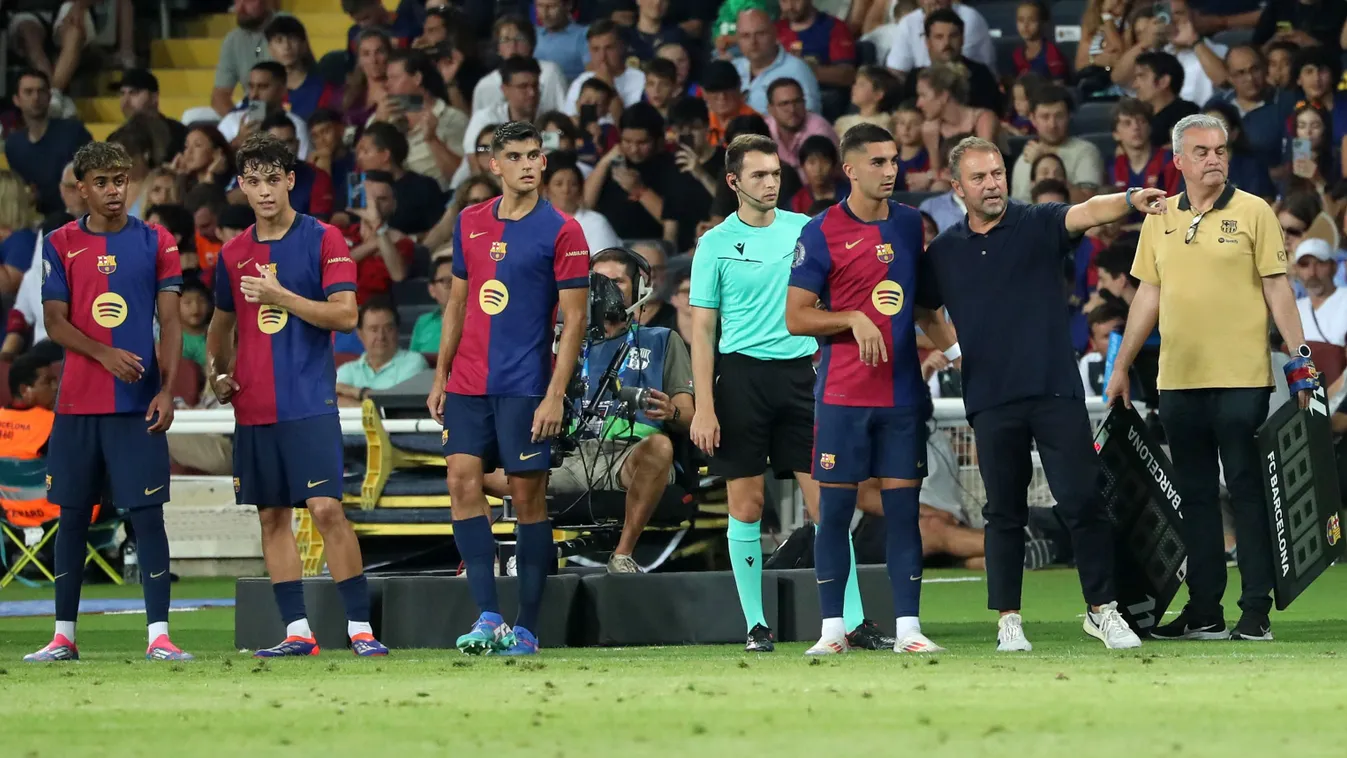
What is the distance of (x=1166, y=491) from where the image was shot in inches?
349

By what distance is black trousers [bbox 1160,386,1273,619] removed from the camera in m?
8.52

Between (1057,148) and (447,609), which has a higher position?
(1057,148)

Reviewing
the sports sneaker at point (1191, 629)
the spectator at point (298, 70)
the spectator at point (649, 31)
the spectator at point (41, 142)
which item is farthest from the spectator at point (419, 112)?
the sports sneaker at point (1191, 629)

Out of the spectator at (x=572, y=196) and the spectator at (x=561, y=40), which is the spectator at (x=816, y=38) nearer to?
the spectator at (x=561, y=40)

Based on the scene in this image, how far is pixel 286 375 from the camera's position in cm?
854

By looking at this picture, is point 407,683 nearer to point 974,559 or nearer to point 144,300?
point 144,300

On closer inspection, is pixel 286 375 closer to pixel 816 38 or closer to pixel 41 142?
pixel 816 38

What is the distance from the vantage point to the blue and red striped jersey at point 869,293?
26.6ft

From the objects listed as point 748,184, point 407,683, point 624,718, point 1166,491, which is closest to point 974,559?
point 1166,491

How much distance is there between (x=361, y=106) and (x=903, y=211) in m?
11.3

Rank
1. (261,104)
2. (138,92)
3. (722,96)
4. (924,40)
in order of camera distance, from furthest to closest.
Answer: (138,92)
(261,104)
(924,40)
(722,96)

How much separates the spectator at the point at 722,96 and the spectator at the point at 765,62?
0.51 meters

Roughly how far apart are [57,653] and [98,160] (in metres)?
2.05

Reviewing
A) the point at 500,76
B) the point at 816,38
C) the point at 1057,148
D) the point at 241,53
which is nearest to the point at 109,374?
the point at 1057,148
